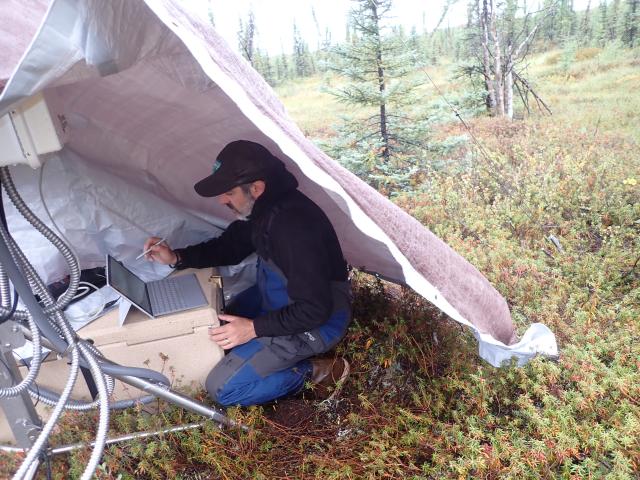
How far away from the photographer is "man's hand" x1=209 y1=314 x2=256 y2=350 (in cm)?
273

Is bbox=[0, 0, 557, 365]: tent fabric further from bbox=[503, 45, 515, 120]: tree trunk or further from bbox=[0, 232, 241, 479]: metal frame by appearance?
bbox=[503, 45, 515, 120]: tree trunk

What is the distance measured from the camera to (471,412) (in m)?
2.76

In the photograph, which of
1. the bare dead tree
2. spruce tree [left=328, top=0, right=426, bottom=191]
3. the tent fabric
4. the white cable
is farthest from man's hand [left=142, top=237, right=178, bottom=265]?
the bare dead tree

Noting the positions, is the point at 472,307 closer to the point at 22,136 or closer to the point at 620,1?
the point at 22,136

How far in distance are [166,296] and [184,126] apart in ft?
3.40

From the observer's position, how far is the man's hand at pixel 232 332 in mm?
2727

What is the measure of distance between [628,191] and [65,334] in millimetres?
5621

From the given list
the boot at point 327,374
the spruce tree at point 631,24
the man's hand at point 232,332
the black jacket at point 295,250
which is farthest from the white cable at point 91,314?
the spruce tree at point 631,24

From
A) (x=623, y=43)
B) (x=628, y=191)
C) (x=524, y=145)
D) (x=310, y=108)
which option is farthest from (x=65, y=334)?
(x=623, y=43)

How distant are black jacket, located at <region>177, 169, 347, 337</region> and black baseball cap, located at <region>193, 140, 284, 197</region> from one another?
0.26 ft

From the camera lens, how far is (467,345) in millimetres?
3166

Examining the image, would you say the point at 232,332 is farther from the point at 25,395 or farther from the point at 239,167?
the point at 25,395

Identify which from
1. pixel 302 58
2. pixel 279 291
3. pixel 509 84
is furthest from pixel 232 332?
pixel 302 58

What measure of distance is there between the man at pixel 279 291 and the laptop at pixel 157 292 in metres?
0.26
